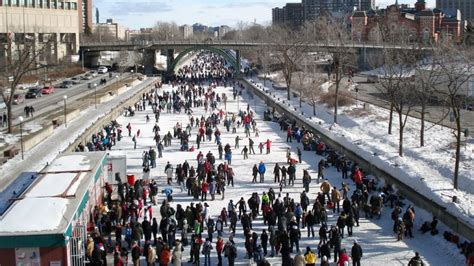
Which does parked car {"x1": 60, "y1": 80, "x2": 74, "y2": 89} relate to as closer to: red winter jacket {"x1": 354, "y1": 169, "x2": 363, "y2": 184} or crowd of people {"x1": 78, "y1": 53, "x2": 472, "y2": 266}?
crowd of people {"x1": 78, "y1": 53, "x2": 472, "y2": 266}

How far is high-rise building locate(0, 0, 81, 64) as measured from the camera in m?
71.4

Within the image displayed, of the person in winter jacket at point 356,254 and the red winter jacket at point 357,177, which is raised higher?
the red winter jacket at point 357,177

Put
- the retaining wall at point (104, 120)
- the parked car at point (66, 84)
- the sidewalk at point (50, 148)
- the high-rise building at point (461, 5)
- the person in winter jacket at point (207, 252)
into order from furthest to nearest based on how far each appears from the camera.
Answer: the high-rise building at point (461, 5) < the parked car at point (66, 84) < the retaining wall at point (104, 120) < the sidewalk at point (50, 148) < the person in winter jacket at point (207, 252)

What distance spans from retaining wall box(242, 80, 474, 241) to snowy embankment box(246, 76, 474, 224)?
0.14m

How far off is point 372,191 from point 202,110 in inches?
1121

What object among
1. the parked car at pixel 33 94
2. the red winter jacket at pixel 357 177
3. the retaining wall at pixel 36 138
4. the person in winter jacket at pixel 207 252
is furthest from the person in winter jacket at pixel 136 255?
the parked car at pixel 33 94

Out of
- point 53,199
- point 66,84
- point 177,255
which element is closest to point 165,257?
point 177,255

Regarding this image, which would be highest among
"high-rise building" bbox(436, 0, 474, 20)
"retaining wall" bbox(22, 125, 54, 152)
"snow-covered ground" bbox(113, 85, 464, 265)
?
"high-rise building" bbox(436, 0, 474, 20)

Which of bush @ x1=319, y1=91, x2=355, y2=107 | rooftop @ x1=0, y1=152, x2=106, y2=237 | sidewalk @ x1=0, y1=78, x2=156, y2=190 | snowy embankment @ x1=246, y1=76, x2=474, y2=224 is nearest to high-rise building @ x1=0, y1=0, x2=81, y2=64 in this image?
sidewalk @ x1=0, y1=78, x2=156, y2=190

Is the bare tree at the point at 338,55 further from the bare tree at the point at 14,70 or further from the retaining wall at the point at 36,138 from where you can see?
the bare tree at the point at 14,70

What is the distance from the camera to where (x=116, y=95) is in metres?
54.6

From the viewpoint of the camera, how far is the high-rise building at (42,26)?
71.4 metres

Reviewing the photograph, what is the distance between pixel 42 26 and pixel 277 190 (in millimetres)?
64343

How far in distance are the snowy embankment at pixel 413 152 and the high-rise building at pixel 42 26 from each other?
3848 centimetres
